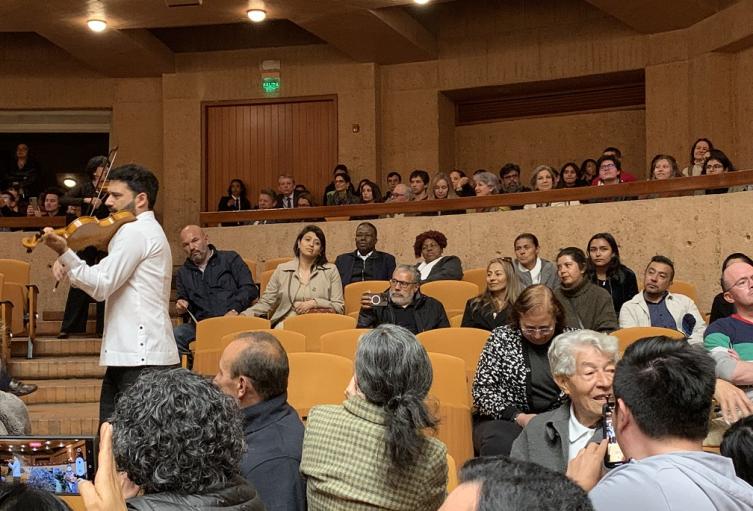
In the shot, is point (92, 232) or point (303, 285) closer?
point (92, 232)

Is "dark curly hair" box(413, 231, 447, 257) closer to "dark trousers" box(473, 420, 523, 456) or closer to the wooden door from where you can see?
"dark trousers" box(473, 420, 523, 456)

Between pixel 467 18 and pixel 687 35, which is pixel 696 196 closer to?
pixel 687 35

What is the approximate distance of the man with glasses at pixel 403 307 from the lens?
544 centimetres

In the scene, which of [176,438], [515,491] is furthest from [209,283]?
[515,491]

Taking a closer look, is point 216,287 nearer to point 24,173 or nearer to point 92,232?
point 92,232

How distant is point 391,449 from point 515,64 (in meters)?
8.71

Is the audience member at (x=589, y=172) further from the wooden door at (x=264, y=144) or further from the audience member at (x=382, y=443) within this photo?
the audience member at (x=382, y=443)

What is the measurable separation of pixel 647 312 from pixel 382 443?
354cm

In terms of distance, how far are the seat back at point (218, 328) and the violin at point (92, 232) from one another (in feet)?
6.33

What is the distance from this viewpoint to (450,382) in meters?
3.94

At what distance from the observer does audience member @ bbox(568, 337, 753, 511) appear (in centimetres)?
155

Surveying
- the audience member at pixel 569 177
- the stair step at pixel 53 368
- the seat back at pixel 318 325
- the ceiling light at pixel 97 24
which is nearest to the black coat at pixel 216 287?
the stair step at pixel 53 368

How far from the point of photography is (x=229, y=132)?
36.6ft

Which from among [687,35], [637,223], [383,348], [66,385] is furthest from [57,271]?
[687,35]
